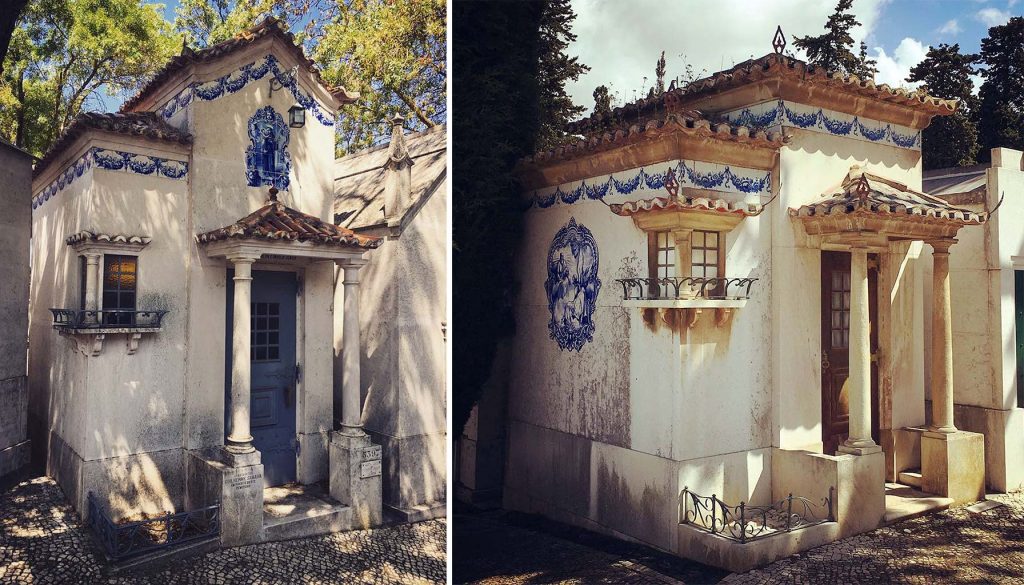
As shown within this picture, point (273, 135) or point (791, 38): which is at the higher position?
point (791, 38)

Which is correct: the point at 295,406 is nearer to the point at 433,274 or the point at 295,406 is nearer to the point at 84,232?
the point at 433,274

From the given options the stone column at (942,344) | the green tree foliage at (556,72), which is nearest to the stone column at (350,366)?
the green tree foliage at (556,72)

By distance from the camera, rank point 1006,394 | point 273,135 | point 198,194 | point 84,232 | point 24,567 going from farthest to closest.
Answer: point 1006,394, point 273,135, point 198,194, point 84,232, point 24,567

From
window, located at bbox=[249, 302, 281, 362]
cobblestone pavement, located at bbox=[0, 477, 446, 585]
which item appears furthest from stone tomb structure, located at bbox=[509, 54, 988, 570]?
window, located at bbox=[249, 302, 281, 362]

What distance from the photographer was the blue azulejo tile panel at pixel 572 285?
4.41m

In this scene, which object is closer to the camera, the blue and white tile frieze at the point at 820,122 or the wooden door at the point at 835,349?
the blue and white tile frieze at the point at 820,122

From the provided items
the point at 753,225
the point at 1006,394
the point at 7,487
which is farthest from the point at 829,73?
the point at 7,487

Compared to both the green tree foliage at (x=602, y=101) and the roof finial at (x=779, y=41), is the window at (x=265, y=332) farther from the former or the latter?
the roof finial at (x=779, y=41)

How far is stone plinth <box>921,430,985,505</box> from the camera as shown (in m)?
4.33

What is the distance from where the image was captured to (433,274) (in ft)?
13.5

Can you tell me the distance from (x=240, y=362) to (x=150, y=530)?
0.83 m

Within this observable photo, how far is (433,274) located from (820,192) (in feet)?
7.43

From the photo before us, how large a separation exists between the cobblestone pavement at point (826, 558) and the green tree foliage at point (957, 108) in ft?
7.13

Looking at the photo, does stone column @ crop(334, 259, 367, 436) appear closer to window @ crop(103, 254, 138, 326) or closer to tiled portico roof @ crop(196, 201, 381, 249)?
tiled portico roof @ crop(196, 201, 381, 249)
